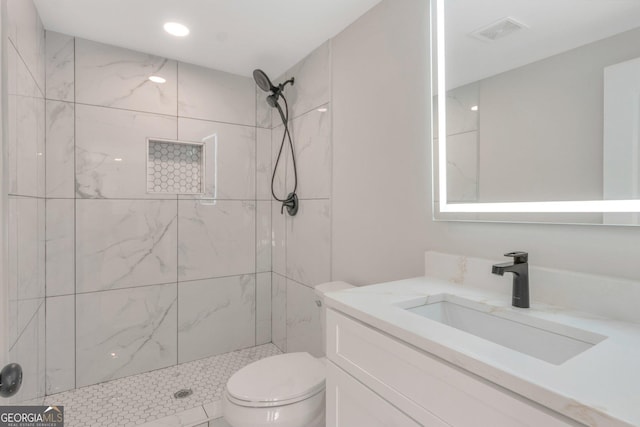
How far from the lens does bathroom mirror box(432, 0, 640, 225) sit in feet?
2.95

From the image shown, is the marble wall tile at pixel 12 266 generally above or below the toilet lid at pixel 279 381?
above

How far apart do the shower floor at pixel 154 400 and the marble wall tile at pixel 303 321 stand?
0.44 m

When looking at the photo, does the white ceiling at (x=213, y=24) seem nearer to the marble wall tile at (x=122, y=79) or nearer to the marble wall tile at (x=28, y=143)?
the marble wall tile at (x=122, y=79)

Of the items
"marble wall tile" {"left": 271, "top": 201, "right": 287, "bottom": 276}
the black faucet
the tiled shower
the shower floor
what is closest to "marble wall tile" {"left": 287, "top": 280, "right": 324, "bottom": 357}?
the tiled shower

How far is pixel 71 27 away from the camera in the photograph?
6.34 ft

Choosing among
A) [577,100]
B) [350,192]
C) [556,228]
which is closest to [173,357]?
[350,192]

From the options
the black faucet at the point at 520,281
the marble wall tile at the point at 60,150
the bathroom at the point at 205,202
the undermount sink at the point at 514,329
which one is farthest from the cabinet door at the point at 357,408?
the marble wall tile at the point at 60,150

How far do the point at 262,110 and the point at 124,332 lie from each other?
1.89 meters

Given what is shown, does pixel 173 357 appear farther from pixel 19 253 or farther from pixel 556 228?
pixel 556 228

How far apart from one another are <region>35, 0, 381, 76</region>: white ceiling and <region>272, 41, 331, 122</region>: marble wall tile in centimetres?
6

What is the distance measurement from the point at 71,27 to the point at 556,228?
262cm

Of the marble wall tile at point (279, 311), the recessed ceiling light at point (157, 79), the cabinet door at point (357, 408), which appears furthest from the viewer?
the marble wall tile at point (279, 311)

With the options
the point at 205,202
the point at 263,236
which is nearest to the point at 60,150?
the point at 205,202

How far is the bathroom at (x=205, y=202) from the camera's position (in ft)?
4.56
